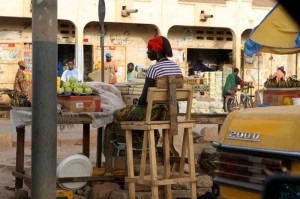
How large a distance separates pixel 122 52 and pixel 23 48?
4503 mm

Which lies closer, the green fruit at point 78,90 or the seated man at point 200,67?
the green fruit at point 78,90

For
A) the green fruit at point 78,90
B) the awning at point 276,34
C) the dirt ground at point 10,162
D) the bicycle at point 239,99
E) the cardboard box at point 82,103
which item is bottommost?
the dirt ground at point 10,162

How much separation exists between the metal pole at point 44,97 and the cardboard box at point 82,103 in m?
1.52

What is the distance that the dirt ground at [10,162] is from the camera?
27.0 ft

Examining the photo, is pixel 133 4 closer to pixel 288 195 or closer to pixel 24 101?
pixel 24 101

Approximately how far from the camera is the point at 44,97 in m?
5.71

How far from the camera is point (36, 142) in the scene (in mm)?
5766

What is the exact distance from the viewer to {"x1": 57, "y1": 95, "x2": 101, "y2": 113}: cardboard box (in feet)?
24.1

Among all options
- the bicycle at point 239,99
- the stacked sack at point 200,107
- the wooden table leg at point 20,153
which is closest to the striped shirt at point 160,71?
the wooden table leg at point 20,153

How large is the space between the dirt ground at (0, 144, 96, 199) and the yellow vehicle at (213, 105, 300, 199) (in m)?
4.11

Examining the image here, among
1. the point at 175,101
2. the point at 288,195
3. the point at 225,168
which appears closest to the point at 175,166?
the point at 175,101

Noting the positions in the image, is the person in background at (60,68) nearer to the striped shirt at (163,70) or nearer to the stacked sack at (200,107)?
the stacked sack at (200,107)

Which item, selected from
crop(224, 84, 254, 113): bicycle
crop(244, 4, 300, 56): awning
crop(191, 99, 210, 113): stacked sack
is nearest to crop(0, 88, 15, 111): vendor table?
crop(191, 99, 210, 113): stacked sack

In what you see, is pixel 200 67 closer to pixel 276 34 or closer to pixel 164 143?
pixel 276 34
